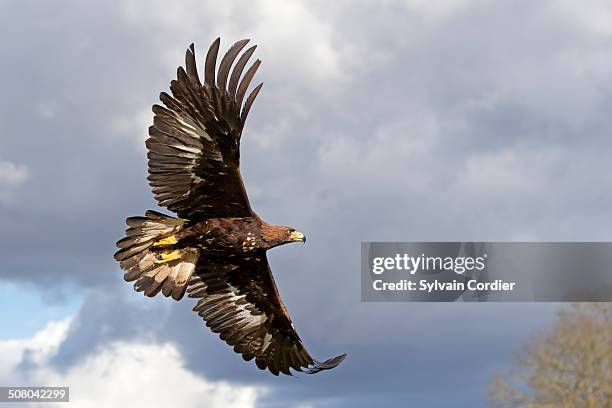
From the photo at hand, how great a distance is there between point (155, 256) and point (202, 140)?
1.63m

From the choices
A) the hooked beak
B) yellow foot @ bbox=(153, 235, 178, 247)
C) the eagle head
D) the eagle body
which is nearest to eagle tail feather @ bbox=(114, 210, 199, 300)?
yellow foot @ bbox=(153, 235, 178, 247)

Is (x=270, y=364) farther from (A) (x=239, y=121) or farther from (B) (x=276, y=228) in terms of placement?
(A) (x=239, y=121)

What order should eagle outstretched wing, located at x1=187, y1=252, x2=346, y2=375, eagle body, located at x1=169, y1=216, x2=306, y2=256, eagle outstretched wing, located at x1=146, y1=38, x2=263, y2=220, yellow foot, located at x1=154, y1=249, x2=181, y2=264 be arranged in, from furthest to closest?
1. eagle outstretched wing, located at x1=187, y1=252, x2=346, y2=375
2. yellow foot, located at x1=154, y1=249, x2=181, y2=264
3. eagle body, located at x1=169, y1=216, x2=306, y2=256
4. eagle outstretched wing, located at x1=146, y1=38, x2=263, y2=220

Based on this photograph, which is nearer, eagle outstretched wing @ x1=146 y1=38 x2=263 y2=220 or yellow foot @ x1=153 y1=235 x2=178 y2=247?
eagle outstretched wing @ x1=146 y1=38 x2=263 y2=220

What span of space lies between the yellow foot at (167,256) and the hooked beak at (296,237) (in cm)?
142

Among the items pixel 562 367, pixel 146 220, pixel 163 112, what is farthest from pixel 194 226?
pixel 562 367

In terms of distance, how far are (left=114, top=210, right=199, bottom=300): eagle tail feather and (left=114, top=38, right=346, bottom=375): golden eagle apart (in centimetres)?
1

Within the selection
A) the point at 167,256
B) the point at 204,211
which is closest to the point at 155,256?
the point at 167,256

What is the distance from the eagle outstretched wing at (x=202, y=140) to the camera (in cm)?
1047

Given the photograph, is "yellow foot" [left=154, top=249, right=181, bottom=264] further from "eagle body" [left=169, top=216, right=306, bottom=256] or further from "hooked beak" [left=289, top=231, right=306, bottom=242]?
"hooked beak" [left=289, top=231, right=306, bottom=242]

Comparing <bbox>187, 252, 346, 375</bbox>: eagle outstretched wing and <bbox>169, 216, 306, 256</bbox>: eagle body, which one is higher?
<bbox>169, 216, 306, 256</bbox>: eagle body

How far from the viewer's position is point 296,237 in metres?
11.6

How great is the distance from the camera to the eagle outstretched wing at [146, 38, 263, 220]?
412 inches

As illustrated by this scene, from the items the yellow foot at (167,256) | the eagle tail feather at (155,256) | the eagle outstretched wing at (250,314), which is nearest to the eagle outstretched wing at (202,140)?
the eagle tail feather at (155,256)
